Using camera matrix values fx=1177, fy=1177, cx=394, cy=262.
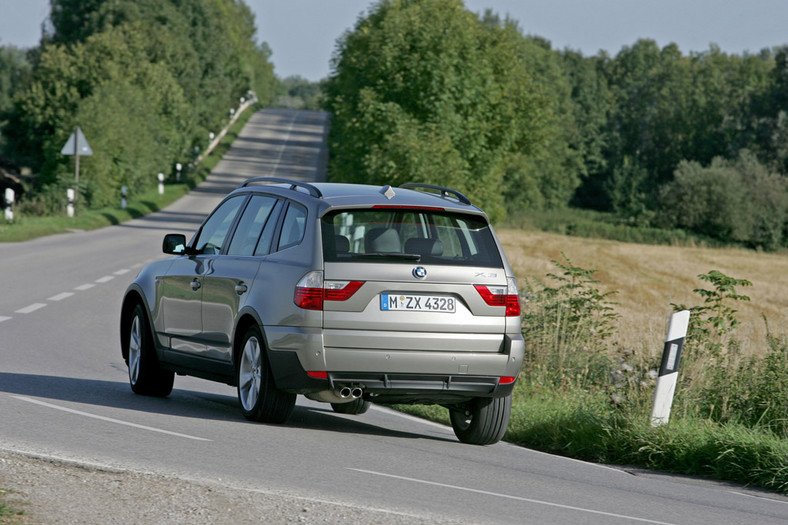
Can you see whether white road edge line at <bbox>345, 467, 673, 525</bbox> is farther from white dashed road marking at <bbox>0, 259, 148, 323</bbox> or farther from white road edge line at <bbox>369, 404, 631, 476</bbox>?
white dashed road marking at <bbox>0, 259, 148, 323</bbox>

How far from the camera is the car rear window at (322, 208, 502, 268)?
802cm

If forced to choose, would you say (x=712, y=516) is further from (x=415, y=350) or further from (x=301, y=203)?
(x=301, y=203)

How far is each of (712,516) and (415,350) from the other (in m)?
2.28

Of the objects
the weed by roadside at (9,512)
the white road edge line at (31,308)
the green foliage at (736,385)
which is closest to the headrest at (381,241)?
the green foliage at (736,385)

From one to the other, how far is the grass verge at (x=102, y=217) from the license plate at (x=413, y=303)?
24955 millimetres

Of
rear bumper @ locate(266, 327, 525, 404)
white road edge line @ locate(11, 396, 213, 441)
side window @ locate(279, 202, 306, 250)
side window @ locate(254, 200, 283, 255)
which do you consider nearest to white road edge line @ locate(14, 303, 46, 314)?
white road edge line @ locate(11, 396, 213, 441)

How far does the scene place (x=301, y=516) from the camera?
5625 mm

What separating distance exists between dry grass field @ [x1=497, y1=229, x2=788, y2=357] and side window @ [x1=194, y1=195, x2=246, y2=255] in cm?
464

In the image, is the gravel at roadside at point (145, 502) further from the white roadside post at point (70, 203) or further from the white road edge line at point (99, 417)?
the white roadside post at point (70, 203)

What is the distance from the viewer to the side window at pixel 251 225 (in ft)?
29.3

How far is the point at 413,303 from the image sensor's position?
7.93 meters

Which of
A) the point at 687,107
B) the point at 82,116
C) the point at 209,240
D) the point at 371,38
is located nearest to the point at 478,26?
the point at 371,38

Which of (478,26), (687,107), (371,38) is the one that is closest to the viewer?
(371,38)

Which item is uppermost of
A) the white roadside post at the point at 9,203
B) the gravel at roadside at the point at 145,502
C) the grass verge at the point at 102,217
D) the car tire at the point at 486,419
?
the gravel at roadside at the point at 145,502
